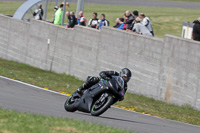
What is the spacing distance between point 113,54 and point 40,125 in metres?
11.5

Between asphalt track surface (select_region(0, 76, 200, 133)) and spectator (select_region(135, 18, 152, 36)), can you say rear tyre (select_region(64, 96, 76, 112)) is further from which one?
spectator (select_region(135, 18, 152, 36))

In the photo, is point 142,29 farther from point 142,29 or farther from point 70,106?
point 70,106

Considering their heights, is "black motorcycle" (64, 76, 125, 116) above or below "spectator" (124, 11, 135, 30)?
below

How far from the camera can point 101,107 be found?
35.7 ft

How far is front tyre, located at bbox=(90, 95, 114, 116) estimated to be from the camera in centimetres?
1069

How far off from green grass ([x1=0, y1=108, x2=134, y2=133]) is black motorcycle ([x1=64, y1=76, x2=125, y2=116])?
6.35 feet

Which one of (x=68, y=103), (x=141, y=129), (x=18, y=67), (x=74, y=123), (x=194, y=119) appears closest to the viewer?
(x=74, y=123)

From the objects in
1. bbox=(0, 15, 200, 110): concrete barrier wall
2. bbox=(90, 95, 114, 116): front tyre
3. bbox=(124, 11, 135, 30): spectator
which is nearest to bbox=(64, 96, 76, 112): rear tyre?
bbox=(90, 95, 114, 116): front tyre

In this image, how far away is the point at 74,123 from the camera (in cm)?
877

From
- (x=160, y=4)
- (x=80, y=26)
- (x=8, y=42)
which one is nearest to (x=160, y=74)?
(x=80, y=26)

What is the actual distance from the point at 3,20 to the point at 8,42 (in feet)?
4.23

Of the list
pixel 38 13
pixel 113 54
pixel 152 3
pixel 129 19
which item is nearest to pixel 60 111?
pixel 129 19

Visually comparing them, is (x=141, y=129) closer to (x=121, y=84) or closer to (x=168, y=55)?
(x=121, y=84)

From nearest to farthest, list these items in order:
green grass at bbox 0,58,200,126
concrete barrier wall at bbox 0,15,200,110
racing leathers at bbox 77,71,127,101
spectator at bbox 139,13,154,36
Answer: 1. racing leathers at bbox 77,71,127,101
2. green grass at bbox 0,58,200,126
3. concrete barrier wall at bbox 0,15,200,110
4. spectator at bbox 139,13,154,36
